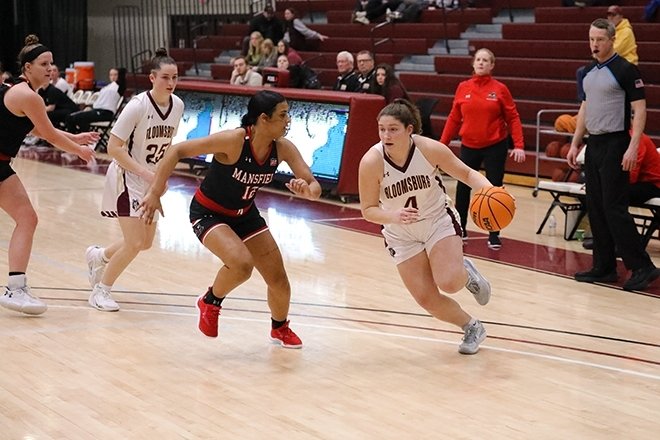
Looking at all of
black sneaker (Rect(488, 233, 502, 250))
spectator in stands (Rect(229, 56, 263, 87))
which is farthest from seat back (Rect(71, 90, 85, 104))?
black sneaker (Rect(488, 233, 502, 250))

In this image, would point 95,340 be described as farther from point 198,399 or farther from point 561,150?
point 561,150

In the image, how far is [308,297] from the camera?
789cm

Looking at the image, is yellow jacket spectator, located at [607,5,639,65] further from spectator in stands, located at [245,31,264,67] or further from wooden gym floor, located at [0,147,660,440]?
spectator in stands, located at [245,31,264,67]

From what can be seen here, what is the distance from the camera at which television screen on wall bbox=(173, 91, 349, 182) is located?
1271 centimetres

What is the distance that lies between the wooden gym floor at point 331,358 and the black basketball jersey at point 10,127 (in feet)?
3.64

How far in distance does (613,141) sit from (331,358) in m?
3.06

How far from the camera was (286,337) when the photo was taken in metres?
6.50

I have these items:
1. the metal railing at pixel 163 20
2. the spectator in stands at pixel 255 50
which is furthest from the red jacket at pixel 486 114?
the metal railing at pixel 163 20

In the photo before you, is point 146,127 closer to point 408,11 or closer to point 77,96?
point 408,11

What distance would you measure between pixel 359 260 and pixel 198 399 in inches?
159

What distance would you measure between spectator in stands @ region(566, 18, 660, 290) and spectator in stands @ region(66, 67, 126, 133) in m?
11.9

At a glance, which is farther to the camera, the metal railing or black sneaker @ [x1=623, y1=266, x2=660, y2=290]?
the metal railing

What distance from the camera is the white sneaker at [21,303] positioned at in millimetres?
7090

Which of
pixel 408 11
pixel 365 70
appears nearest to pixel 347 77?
pixel 365 70
